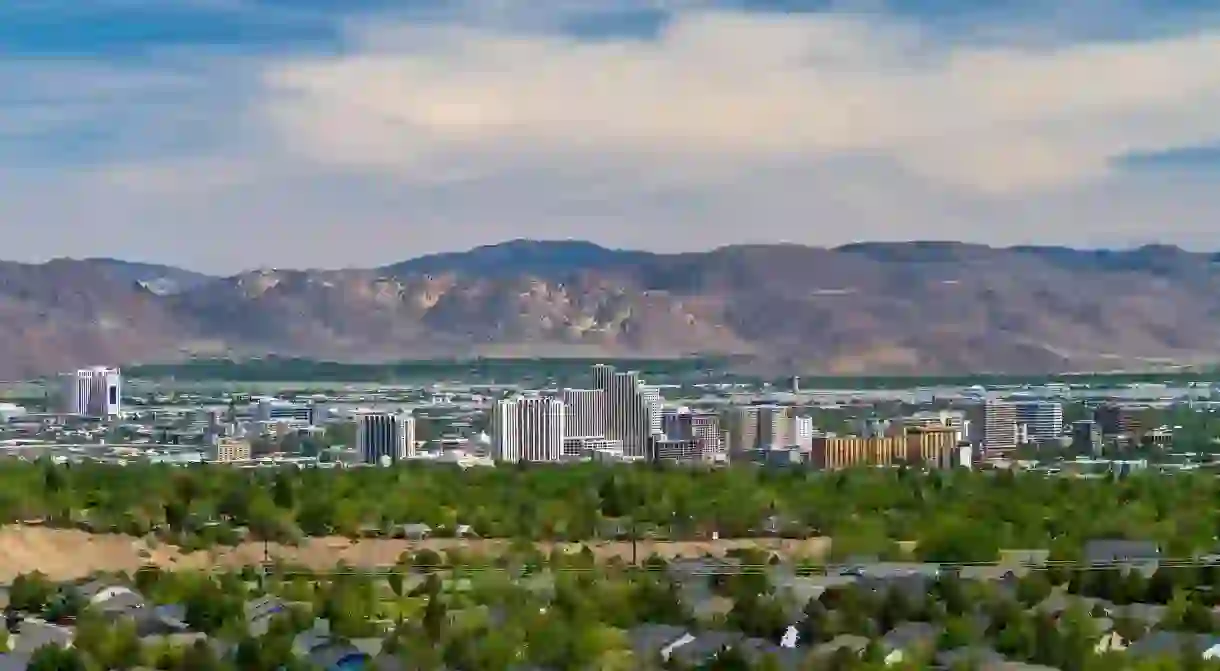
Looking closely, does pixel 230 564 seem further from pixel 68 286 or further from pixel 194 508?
pixel 68 286

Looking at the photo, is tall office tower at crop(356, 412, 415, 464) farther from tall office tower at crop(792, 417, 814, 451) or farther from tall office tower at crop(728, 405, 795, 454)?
tall office tower at crop(792, 417, 814, 451)

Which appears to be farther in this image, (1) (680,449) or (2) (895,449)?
(1) (680,449)

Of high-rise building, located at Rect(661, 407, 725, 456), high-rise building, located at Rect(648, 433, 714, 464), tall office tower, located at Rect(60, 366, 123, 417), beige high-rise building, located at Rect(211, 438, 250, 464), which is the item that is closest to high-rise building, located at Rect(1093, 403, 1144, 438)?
high-rise building, located at Rect(661, 407, 725, 456)

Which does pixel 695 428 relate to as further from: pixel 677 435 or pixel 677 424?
pixel 677 424

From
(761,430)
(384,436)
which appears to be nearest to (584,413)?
(761,430)

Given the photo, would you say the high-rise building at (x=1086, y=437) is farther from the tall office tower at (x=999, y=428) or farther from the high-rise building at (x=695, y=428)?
the high-rise building at (x=695, y=428)
